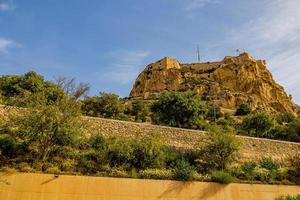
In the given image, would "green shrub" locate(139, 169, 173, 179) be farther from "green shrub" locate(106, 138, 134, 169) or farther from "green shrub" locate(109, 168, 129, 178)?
"green shrub" locate(106, 138, 134, 169)

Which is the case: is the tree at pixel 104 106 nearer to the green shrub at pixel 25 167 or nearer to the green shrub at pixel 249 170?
the green shrub at pixel 249 170

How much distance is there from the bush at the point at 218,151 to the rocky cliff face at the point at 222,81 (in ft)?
193

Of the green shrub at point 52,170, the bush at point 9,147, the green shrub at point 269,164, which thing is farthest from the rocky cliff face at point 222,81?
the green shrub at point 52,170

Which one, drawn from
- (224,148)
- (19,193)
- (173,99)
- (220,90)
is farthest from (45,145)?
(220,90)

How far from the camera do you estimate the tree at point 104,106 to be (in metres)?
37.5

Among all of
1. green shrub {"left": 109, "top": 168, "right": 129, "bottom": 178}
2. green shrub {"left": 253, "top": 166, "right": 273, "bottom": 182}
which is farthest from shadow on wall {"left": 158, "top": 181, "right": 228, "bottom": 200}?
green shrub {"left": 253, "top": 166, "right": 273, "bottom": 182}

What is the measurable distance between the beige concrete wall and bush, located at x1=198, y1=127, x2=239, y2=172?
85.3 inches

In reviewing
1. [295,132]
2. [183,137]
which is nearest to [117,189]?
[183,137]

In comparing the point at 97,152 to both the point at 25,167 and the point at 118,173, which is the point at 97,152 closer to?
the point at 118,173

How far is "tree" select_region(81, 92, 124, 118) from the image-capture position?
37.5m

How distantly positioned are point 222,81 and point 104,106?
184 ft

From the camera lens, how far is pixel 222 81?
89438mm

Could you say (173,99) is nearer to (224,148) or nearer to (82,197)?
(224,148)

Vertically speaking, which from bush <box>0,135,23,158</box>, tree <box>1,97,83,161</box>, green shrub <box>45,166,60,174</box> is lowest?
green shrub <box>45,166,60,174</box>
